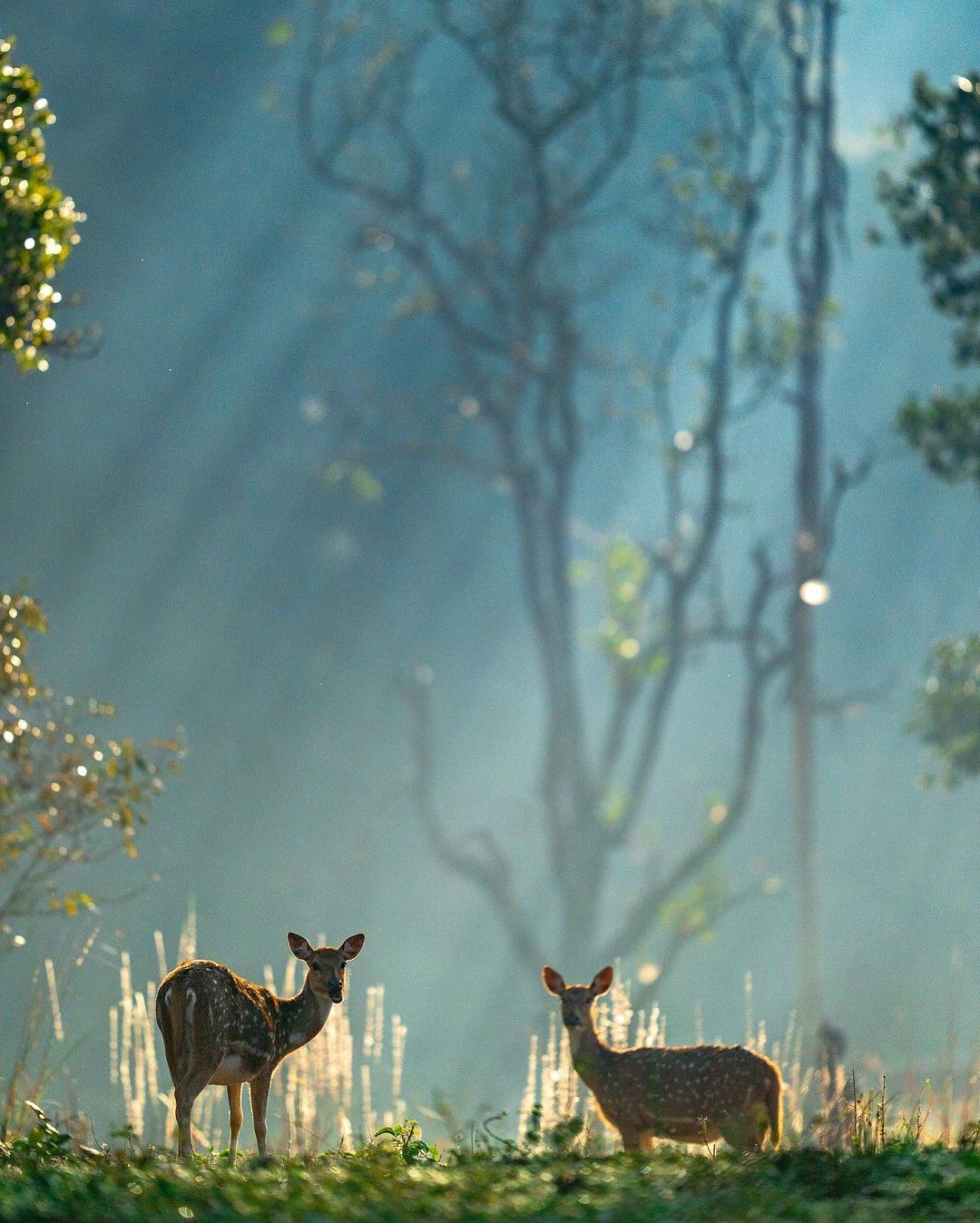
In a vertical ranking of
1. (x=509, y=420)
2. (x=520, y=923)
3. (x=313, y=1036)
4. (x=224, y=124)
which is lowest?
(x=313, y=1036)

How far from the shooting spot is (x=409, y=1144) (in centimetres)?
601

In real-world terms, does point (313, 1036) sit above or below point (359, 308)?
below

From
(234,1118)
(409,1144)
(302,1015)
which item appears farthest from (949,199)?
(234,1118)

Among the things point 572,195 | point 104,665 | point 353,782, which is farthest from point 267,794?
point 572,195

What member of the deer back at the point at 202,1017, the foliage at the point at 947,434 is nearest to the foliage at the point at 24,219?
the deer back at the point at 202,1017

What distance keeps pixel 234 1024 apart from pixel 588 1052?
1549 mm

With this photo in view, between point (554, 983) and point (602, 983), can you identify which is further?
point (554, 983)

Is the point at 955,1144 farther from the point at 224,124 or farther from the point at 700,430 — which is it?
the point at 224,124

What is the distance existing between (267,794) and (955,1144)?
19.7 metres

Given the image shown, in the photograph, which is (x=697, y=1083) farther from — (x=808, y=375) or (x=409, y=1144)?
(x=808, y=375)

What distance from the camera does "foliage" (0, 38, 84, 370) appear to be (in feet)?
24.2

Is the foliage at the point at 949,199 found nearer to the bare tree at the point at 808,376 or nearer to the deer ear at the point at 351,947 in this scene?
the deer ear at the point at 351,947

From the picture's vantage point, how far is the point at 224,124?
2666 cm

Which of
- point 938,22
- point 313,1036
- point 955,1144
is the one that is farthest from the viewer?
point 938,22
